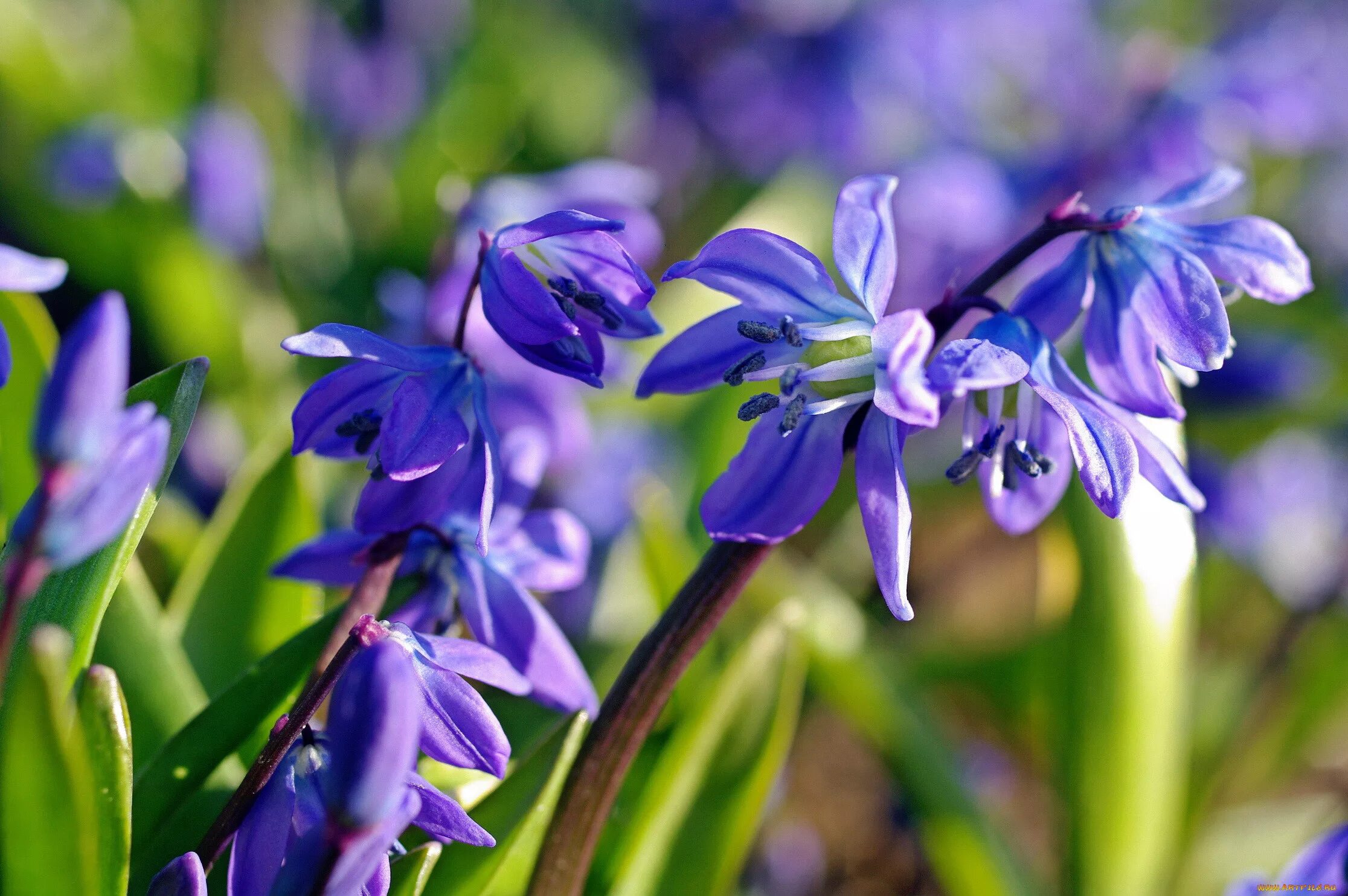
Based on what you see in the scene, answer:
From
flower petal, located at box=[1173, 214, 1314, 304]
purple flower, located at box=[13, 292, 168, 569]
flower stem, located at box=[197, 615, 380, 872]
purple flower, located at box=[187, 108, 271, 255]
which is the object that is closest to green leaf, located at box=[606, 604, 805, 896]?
flower stem, located at box=[197, 615, 380, 872]

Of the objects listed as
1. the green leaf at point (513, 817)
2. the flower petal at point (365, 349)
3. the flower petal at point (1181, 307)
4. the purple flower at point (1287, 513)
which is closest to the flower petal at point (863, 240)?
A: the flower petal at point (1181, 307)

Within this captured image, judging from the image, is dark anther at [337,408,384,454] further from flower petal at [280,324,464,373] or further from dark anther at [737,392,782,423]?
dark anther at [737,392,782,423]

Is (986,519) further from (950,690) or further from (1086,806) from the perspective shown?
(1086,806)

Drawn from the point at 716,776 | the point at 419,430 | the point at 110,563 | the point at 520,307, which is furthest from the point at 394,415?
the point at 716,776

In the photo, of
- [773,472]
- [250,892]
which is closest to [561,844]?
[250,892]

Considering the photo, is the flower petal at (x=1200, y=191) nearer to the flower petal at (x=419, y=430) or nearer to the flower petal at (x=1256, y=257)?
the flower petal at (x=1256, y=257)
